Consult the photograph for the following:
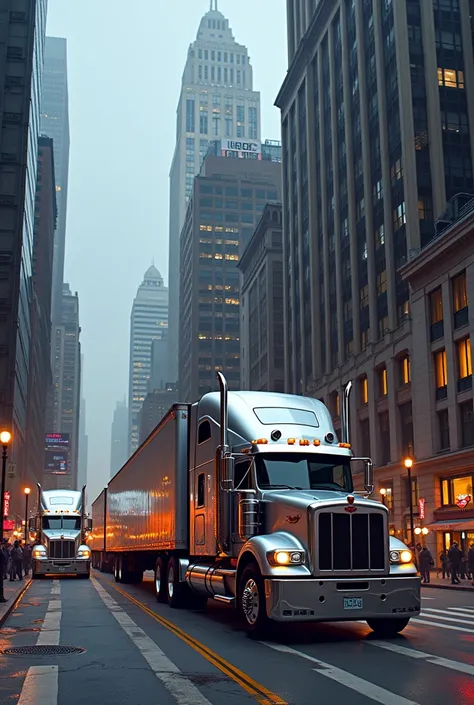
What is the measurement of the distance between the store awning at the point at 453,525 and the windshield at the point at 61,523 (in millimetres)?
21015

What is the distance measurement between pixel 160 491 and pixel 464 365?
28.8 m

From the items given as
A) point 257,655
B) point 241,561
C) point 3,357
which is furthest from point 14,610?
point 3,357

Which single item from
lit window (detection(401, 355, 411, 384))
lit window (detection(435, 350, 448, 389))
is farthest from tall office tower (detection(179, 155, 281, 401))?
lit window (detection(435, 350, 448, 389))

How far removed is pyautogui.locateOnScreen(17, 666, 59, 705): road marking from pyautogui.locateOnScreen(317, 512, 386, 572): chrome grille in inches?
176

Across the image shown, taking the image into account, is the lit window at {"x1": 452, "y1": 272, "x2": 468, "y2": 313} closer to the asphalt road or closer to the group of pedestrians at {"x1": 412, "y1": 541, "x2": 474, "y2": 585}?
the group of pedestrians at {"x1": 412, "y1": 541, "x2": 474, "y2": 585}

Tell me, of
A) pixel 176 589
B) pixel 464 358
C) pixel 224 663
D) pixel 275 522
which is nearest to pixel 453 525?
pixel 464 358

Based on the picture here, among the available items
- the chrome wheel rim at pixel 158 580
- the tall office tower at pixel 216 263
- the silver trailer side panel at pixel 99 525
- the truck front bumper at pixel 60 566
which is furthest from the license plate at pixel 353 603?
the tall office tower at pixel 216 263

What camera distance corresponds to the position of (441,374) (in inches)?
1903

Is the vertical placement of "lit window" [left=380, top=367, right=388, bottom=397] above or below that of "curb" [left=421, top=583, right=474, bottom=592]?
above

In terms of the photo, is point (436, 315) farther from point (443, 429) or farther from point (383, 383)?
point (383, 383)

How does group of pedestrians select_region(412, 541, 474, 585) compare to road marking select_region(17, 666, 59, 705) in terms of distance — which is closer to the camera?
road marking select_region(17, 666, 59, 705)

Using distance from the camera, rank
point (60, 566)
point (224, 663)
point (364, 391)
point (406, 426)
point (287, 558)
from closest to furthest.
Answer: point (224, 663)
point (287, 558)
point (60, 566)
point (406, 426)
point (364, 391)

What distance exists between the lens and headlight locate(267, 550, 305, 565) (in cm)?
1252

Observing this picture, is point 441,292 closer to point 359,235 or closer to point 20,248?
point 359,235
